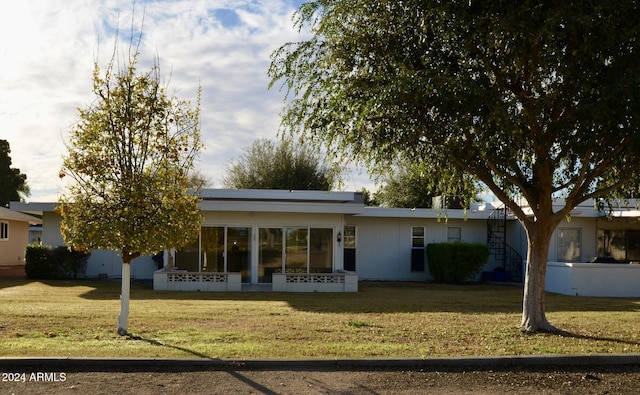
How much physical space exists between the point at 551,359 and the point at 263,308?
25.1 ft

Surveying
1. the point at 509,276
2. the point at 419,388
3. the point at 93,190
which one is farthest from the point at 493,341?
the point at 509,276

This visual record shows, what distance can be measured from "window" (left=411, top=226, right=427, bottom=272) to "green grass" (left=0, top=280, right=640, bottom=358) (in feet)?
24.9

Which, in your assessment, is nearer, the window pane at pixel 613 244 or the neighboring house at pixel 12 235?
the window pane at pixel 613 244

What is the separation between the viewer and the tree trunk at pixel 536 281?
1165 cm

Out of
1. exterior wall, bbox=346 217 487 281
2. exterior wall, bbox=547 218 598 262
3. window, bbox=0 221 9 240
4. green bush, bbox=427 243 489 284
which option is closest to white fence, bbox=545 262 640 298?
green bush, bbox=427 243 489 284

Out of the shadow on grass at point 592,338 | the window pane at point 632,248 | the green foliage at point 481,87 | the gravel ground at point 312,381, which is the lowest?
the gravel ground at point 312,381

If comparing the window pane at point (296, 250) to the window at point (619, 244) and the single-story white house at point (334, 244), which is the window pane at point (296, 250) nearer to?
the single-story white house at point (334, 244)

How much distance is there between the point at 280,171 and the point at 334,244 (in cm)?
2003

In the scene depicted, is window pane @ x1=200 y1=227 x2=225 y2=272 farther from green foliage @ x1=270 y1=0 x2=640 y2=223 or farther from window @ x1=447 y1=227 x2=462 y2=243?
green foliage @ x1=270 y1=0 x2=640 y2=223

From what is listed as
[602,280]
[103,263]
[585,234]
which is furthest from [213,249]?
[585,234]

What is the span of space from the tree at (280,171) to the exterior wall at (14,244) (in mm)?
12773

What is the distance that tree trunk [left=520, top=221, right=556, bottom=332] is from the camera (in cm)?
1165

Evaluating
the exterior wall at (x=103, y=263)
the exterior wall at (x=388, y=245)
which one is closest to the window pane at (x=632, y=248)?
the exterior wall at (x=388, y=245)

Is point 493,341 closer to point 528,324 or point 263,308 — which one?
point 528,324
